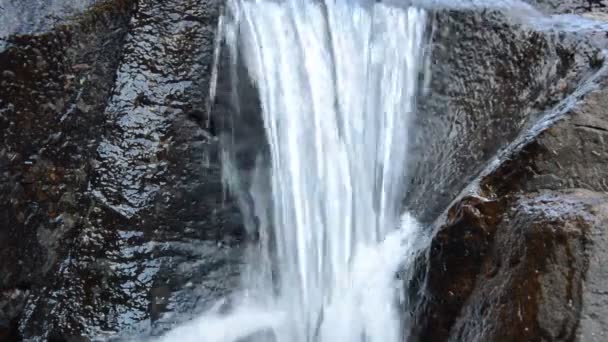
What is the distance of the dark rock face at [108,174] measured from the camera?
11.6 ft

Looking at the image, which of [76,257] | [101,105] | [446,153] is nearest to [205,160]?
[101,105]

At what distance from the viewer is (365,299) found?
3.87m

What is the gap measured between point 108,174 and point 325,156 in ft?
4.23

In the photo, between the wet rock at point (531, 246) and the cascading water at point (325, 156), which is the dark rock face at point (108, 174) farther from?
the wet rock at point (531, 246)

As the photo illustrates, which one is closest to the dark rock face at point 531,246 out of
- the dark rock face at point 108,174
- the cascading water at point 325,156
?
the cascading water at point 325,156

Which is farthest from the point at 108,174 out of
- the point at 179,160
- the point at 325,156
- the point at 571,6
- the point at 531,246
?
the point at 571,6

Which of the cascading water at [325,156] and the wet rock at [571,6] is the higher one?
the wet rock at [571,6]

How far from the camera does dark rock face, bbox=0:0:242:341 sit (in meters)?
3.54

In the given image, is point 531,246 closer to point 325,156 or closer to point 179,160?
point 325,156

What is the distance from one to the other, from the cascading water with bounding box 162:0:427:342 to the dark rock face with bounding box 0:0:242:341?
0.27 metres

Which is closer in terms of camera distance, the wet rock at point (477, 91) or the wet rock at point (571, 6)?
the wet rock at point (477, 91)

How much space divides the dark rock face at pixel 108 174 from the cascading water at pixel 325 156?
10.6 inches

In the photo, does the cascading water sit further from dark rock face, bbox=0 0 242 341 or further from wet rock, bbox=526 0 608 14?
wet rock, bbox=526 0 608 14

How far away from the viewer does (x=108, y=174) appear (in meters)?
3.69
